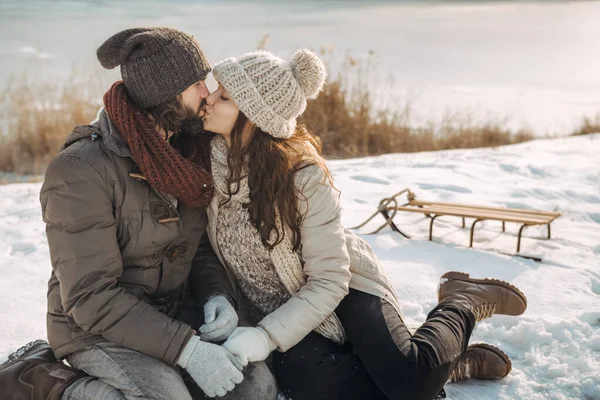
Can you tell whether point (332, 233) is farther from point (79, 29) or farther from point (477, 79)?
point (79, 29)

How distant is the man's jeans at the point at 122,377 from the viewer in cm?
209

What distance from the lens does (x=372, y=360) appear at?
7.88 feet

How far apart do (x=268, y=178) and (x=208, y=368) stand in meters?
0.73

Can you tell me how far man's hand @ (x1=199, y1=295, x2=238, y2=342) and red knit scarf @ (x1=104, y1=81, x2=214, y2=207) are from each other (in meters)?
0.43

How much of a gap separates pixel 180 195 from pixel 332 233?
1.94 feet

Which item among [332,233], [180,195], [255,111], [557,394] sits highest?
[255,111]

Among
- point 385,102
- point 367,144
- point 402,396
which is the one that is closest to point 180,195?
point 402,396

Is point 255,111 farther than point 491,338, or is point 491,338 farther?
point 491,338

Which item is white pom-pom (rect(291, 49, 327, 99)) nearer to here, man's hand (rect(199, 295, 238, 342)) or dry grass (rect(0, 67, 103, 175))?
man's hand (rect(199, 295, 238, 342))

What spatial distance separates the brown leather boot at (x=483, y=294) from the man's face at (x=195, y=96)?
1.32m

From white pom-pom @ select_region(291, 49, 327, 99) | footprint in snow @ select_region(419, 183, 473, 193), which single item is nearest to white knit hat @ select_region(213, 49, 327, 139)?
white pom-pom @ select_region(291, 49, 327, 99)

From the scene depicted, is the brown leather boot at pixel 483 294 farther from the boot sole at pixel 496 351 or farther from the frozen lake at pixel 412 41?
the frozen lake at pixel 412 41

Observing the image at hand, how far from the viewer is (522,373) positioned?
9.02 feet

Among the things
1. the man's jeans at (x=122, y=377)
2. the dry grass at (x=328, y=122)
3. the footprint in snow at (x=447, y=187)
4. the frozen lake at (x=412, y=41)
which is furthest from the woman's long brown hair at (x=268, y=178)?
the frozen lake at (x=412, y=41)
